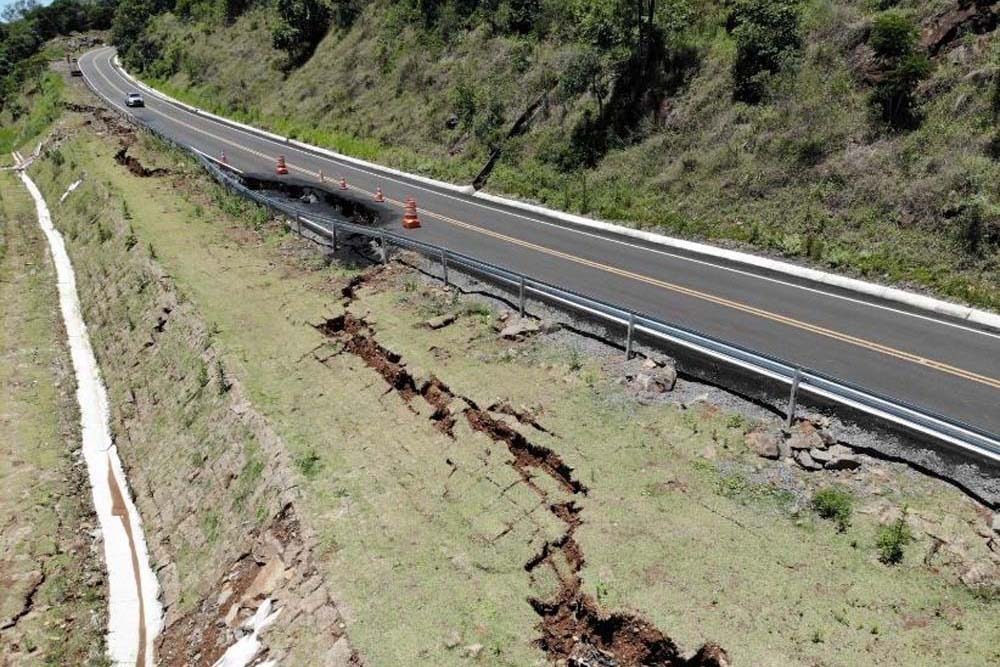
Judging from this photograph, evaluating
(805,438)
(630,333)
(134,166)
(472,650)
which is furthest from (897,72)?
(134,166)

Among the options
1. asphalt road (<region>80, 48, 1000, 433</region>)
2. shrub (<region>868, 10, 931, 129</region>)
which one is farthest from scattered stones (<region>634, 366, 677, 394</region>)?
shrub (<region>868, 10, 931, 129</region>)

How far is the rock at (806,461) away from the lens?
9.61 meters

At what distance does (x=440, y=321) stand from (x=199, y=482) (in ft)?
18.8

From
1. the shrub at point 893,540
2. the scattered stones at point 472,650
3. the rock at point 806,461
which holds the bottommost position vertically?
the scattered stones at point 472,650

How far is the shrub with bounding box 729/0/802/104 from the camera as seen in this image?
82.6 feet

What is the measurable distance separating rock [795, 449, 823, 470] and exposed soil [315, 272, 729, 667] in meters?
3.03

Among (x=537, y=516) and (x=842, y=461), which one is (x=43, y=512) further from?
(x=842, y=461)

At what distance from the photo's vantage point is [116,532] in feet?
43.4

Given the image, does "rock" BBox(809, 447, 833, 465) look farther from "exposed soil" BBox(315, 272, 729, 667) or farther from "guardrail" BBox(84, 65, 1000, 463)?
"exposed soil" BBox(315, 272, 729, 667)

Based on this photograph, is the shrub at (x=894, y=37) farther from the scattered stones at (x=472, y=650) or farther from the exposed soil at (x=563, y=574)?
the scattered stones at (x=472, y=650)

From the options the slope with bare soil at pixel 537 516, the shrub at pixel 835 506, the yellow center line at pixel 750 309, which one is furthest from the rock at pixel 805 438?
the yellow center line at pixel 750 309

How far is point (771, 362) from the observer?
10.7m

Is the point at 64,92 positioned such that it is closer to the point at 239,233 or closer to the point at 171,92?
the point at 171,92

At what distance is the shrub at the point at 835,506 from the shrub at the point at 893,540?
1.29 ft
